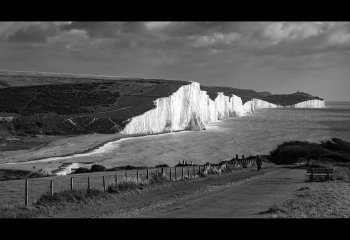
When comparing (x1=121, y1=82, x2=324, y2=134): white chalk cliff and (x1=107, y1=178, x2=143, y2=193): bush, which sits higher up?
(x1=121, y1=82, x2=324, y2=134): white chalk cliff

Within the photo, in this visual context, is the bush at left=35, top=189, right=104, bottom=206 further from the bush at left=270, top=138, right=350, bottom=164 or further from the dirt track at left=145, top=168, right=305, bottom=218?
the bush at left=270, top=138, right=350, bottom=164

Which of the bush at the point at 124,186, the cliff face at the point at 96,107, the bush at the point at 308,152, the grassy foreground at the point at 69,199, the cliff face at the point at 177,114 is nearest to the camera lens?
the grassy foreground at the point at 69,199

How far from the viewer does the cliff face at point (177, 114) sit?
7750cm

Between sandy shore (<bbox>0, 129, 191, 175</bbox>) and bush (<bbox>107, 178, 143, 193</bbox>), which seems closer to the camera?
bush (<bbox>107, 178, 143, 193</bbox>)

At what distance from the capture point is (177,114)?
88.8 metres

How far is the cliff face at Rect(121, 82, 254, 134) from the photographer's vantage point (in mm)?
77500

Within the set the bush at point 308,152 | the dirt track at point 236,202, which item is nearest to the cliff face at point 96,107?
the bush at point 308,152

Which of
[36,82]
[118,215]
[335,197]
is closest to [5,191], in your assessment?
[118,215]

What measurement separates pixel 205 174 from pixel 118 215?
666 inches

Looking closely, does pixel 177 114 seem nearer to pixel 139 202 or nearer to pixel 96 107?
pixel 96 107

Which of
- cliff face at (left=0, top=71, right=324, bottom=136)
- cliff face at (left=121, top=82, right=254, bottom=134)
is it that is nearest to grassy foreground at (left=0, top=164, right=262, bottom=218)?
cliff face at (left=0, top=71, right=324, bottom=136)

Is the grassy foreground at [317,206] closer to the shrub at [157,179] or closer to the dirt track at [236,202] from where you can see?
the dirt track at [236,202]
